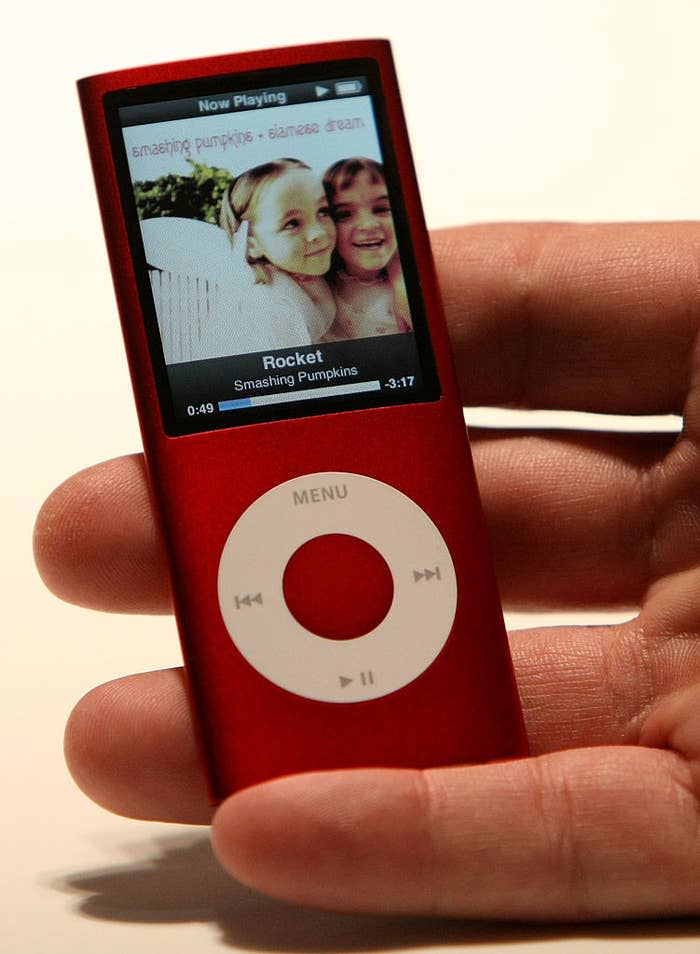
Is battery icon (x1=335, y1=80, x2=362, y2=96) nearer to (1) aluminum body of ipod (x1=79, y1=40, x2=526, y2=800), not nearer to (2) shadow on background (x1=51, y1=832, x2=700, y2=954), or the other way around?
(1) aluminum body of ipod (x1=79, y1=40, x2=526, y2=800)

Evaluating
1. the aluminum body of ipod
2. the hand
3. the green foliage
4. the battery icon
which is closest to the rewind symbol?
the aluminum body of ipod

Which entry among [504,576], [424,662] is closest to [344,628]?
[424,662]

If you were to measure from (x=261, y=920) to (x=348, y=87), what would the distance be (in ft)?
2.29

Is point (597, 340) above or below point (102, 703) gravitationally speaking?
above

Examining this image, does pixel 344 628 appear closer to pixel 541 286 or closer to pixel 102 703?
pixel 102 703

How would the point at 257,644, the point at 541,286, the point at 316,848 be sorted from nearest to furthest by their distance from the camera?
the point at 316,848 < the point at 257,644 < the point at 541,286

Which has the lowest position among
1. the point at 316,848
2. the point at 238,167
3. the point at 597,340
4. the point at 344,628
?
the point at 316,848

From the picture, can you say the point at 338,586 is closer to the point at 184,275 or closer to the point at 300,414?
the point at 300,414

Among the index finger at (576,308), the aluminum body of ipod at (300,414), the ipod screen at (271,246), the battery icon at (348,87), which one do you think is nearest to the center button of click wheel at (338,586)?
the aluminum body of ipod at (300,414)

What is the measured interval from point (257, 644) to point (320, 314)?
0.96 ft

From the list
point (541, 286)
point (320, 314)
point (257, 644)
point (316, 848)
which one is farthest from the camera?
point (541, 286)

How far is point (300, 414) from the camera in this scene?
3.06 feet

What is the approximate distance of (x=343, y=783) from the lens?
2.39ft


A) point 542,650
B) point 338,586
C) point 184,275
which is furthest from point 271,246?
point 542,650
